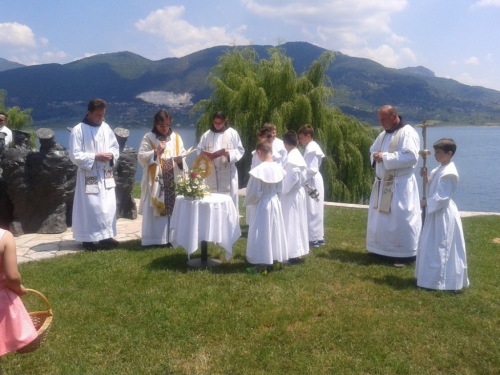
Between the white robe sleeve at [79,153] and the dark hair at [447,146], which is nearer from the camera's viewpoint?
the dark hair at [447,146]

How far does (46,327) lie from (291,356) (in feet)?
6.72

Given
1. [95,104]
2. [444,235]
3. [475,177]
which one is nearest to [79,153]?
[95,104]

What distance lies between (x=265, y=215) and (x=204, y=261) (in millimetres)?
1231

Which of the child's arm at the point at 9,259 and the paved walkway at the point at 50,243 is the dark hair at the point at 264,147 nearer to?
the paved walkway at the point at 50,243

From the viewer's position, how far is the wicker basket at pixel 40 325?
11.0 feet

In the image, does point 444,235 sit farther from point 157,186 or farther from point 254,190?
point 157,186

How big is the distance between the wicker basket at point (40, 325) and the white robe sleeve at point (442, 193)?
4287 mm

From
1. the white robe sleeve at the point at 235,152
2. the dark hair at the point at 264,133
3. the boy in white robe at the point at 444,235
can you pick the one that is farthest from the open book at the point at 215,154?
the boy in white robe at the point at 444,235

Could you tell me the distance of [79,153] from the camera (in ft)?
24.9

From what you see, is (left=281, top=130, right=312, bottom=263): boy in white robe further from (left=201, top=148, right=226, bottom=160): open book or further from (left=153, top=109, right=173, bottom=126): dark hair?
(left=153, top=109, right=173, bottom=126): dark hair

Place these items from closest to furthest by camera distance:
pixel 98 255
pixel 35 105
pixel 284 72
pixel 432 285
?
pixel 432 285
pixel 98 255
pixel 284 72
pixel 35 105

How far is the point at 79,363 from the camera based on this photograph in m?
4.25

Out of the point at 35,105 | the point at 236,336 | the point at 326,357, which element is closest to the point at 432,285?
the point at 326,357

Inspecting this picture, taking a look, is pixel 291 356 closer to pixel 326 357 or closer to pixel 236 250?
pixel 326 357
